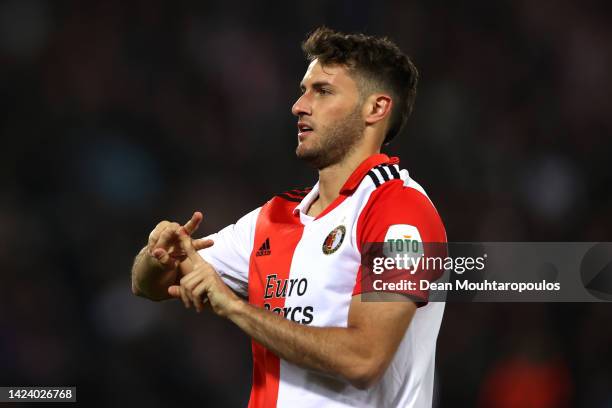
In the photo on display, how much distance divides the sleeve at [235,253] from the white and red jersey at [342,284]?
188mm

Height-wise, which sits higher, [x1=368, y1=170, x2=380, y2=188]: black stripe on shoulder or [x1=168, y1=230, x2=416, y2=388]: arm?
[x1=368, y1=170, x2=380, y2=188]: black stripe on shoulder

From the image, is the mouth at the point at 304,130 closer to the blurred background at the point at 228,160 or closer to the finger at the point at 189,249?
the finger at the point at 189,249

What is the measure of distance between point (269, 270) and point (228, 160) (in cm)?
342

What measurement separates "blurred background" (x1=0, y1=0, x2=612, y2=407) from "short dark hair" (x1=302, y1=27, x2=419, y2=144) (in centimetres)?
279

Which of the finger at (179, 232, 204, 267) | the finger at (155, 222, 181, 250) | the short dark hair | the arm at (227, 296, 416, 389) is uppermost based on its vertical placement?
the short dark hair

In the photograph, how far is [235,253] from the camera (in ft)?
11.8

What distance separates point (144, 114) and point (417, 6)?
2436 millimetres

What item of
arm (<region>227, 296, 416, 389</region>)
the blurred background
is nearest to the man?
arm (<region>227, 296, 416, 389</region>)

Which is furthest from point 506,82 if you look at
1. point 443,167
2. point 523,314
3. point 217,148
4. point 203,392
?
point 203,392

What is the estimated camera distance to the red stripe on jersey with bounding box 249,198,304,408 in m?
3.16

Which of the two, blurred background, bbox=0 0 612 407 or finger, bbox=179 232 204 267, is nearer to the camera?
finger, bbox=179 232 204 267

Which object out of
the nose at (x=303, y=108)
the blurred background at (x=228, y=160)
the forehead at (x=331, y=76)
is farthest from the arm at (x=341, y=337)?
the blurred background at (x=228, y=160)

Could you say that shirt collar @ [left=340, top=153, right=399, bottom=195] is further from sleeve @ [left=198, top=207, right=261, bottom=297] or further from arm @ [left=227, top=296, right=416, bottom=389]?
arm @ [left=227, top=296, right=416, bottom=389]

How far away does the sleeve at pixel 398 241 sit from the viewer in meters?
Answer: 2.90
